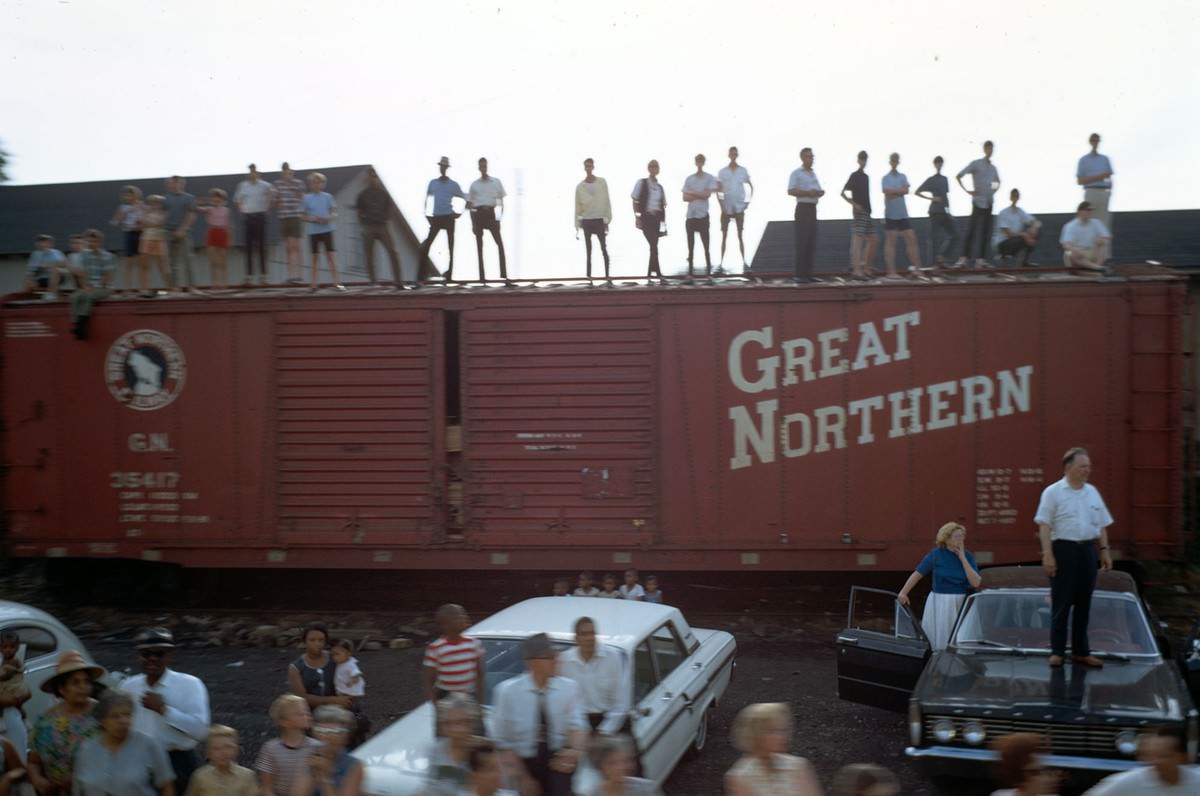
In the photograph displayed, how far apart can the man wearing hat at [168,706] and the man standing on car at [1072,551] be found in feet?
17.6

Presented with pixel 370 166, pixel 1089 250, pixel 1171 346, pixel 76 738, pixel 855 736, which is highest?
pixel 370 166

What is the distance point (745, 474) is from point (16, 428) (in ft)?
28.5

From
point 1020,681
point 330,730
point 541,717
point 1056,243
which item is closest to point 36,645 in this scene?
point 330,730

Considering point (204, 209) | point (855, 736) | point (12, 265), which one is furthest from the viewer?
point (12, 265)

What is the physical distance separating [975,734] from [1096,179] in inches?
375

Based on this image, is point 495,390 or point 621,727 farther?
point 495,390

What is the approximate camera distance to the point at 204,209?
44.2 feet

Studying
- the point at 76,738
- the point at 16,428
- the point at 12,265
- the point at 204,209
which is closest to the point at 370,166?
the point at 12,265

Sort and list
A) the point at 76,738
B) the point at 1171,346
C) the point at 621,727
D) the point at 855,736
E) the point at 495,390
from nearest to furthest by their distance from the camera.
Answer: the point at 76,738
the point at 621,727
the point at 855,736
the point at 1171,346
the point at 495,390

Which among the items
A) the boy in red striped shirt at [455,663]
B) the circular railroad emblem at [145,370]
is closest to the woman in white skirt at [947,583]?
the boy in red striped shirt at [455,663]

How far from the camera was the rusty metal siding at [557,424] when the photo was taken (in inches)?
448

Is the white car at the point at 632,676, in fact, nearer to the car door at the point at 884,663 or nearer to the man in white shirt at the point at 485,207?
the car door at the point at 884,663

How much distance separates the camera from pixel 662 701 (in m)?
6.38

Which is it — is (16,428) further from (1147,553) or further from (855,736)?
(1147,553)
